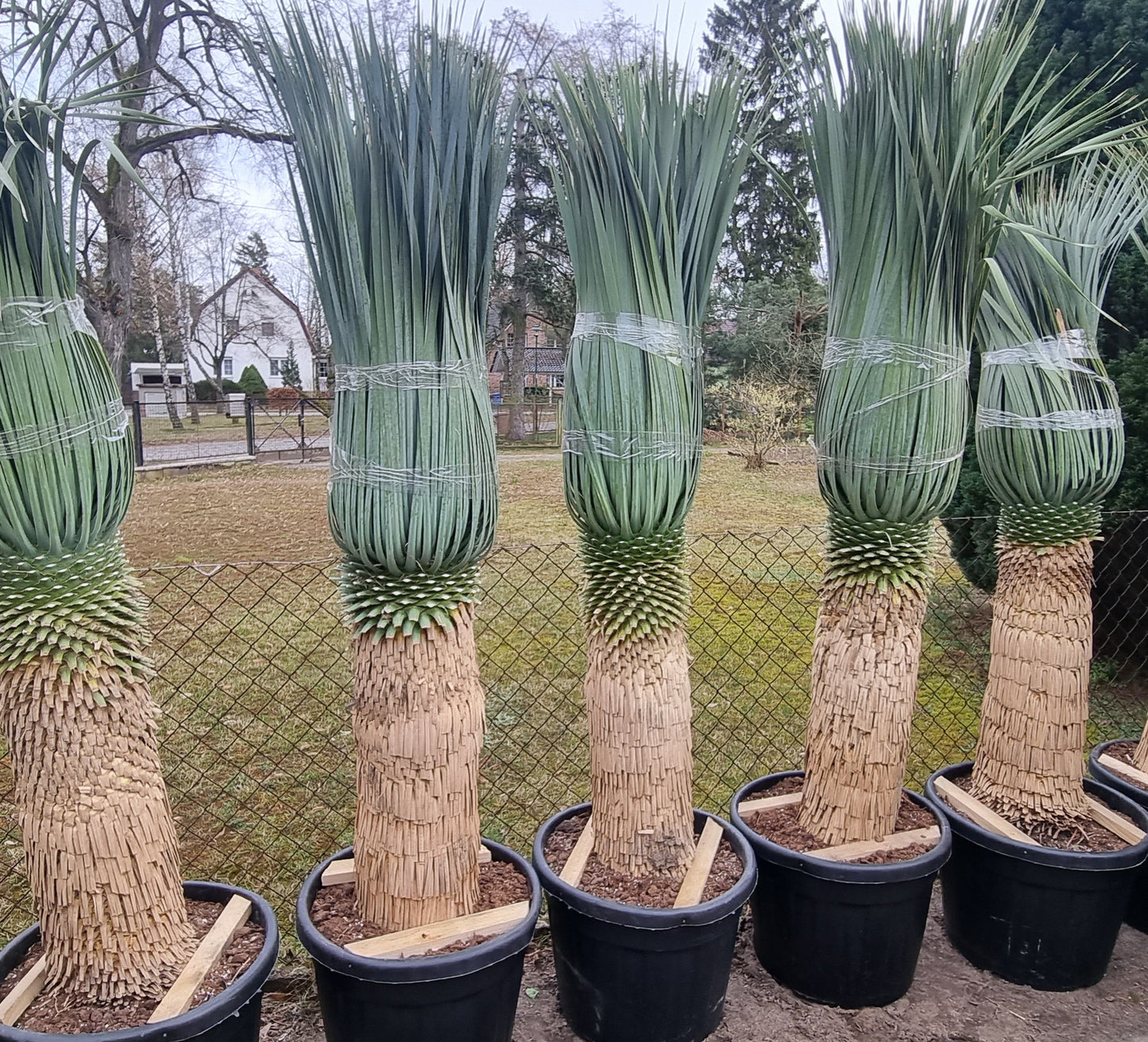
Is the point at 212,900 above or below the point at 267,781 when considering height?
above

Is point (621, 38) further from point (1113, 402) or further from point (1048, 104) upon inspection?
point (1048, 104)

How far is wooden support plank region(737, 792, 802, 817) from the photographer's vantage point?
2383 mm

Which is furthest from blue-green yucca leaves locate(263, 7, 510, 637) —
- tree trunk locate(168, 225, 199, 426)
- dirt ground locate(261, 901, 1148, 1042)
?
tree trunk locate(168, 225, 199, 426)

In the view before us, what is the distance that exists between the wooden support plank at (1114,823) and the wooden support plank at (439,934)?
1.73 m

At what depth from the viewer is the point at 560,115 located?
184 cm

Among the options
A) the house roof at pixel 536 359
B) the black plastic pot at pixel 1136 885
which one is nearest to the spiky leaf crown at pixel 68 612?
the black plastic pot at pixel 1136 885

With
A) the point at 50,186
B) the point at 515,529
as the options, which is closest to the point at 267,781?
the point at 50,186

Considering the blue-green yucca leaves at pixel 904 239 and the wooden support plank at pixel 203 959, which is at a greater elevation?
the blue-green yucca leaves at pixel 904 239

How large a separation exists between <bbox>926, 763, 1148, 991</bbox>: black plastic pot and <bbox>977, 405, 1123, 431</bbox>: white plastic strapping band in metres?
1.14

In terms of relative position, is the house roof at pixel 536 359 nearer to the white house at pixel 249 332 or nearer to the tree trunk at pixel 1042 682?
the white house at pixel 249 332

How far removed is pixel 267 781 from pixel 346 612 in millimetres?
1931

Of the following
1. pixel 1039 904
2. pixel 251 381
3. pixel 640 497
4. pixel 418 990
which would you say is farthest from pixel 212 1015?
pixel 251 381

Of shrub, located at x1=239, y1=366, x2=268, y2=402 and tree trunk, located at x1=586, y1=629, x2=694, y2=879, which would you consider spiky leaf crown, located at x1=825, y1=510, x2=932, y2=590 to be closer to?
tree trunk, located at x1=586, y1=629, x2=694, y2=879

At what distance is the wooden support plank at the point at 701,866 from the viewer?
6.28 feet
